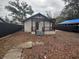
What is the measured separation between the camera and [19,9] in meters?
36.7

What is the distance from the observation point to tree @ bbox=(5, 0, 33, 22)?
116ft

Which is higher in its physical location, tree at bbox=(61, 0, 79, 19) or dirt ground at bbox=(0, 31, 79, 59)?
tree at bbox=(61, 0, 79, 19)

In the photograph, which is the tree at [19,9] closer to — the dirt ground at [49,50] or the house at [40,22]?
the house at [40,22]

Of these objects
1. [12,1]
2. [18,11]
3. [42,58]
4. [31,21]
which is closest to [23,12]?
[18,11]

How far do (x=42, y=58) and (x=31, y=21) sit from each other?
618 inches

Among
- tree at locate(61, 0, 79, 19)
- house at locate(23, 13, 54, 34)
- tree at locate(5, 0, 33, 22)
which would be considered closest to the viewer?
house at locate(23, 13, 54, 34)

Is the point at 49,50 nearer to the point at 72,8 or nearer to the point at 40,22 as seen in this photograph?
the point at 40,22

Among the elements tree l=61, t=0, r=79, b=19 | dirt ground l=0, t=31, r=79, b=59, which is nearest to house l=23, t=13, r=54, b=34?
dirt ground l=0, t=31, r=79, b=59

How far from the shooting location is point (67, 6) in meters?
33.9

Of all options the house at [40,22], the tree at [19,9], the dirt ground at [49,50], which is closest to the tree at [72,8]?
the tree at [19,9]

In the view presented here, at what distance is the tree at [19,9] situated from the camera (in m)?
35.4

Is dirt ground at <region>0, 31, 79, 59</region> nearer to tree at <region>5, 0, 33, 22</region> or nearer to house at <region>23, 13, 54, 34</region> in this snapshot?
house at <region>23, 13, 54, 34</region>

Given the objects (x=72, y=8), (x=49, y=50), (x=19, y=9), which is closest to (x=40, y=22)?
(x=49, y=50)

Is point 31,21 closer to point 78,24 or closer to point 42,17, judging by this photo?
point 42,17
